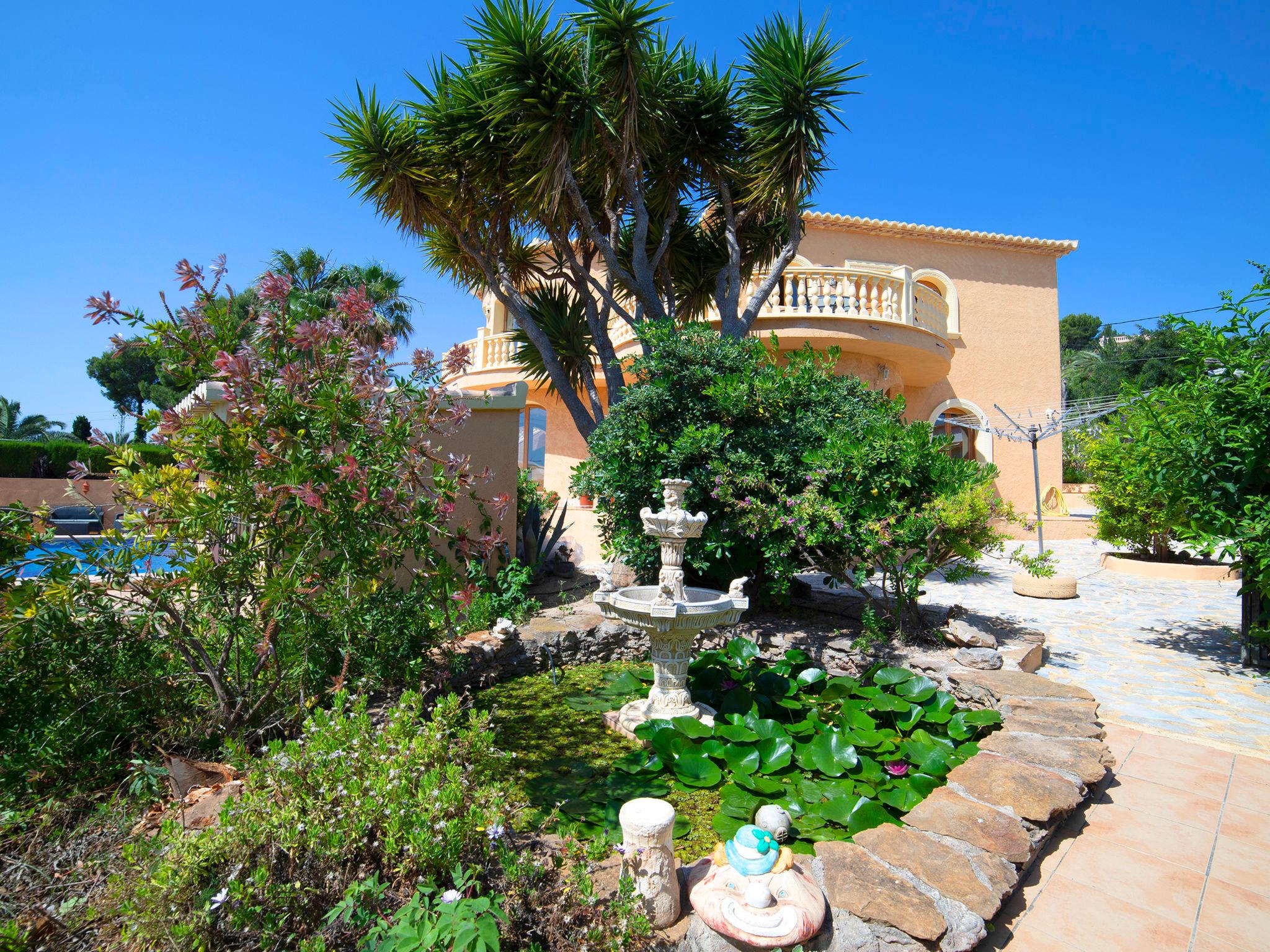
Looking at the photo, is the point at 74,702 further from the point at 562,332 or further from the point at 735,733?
the point at 562,332

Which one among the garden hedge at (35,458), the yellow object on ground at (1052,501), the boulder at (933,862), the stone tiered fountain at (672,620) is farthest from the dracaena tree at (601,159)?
the garden hedge at (35,458)

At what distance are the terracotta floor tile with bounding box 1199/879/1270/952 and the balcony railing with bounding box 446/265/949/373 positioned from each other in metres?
8.07

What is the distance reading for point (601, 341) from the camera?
7.66 m

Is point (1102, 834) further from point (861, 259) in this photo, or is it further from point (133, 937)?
point (861, 259)

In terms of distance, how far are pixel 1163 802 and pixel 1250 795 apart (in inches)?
20.9

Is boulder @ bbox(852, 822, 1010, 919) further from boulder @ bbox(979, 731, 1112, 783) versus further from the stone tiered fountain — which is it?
the stone tiered fountain

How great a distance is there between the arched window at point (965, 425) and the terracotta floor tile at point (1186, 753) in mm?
10979

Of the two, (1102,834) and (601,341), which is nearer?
(1102,834)

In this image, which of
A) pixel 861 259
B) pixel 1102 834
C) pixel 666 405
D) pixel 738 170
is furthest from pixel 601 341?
pixel 861 259

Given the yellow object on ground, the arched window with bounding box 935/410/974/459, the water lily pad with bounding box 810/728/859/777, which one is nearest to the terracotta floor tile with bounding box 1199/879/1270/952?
the water lily pad with bounding box 810/728/859/777

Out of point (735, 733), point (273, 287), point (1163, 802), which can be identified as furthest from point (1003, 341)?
point (273, 287)

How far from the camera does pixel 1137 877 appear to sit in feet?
9.44

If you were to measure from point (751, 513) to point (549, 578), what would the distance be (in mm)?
3836

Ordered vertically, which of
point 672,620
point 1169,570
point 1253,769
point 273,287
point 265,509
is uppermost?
point 273,287
